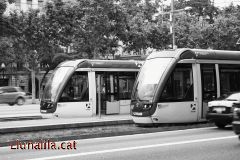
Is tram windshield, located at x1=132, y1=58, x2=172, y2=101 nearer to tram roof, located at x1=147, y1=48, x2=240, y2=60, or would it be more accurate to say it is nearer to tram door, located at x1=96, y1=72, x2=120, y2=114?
tram roof, located at x1=147, y1=48, x2=240, y2=60

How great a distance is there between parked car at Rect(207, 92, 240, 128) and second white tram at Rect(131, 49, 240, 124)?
6.03ft

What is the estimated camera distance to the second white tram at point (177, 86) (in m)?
17.1

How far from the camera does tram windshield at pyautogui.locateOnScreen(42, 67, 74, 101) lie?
2247 centimetres

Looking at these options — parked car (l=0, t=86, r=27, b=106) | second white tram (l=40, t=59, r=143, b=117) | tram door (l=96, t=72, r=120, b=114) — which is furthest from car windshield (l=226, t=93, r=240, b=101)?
parked car (l=0, t=86, r=27, b=106)

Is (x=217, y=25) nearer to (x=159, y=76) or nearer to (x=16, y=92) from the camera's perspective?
(x=16, y=92)

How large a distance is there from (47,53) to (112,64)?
20522 millimetres

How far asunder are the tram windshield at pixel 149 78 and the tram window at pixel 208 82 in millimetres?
1836

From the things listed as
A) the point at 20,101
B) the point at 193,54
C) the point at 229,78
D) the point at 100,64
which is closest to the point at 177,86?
the point at 193,54

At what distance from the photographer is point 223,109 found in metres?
15.5

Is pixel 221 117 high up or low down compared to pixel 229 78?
down

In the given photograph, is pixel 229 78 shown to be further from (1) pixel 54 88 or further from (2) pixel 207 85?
(1) pixel 54 88

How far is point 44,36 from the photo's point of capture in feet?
131

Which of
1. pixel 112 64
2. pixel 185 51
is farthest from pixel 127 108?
pixel 185 51

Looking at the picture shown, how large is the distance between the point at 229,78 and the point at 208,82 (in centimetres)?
120
